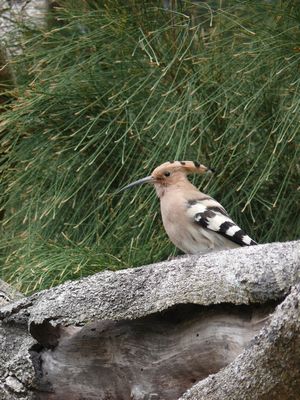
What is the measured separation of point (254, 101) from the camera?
261 centimetres

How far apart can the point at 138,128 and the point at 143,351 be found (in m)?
1.26

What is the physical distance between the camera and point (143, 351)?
1601 mm

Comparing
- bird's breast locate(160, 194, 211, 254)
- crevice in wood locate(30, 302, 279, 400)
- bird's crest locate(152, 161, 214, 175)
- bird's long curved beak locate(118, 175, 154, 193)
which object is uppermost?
crevice in wood locate(30, 302, 279, 400)

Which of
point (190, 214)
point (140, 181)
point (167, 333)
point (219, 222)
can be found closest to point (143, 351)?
point (167, 333)

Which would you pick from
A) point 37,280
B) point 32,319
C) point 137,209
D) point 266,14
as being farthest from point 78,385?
point 266,14

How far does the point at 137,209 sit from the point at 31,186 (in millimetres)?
364

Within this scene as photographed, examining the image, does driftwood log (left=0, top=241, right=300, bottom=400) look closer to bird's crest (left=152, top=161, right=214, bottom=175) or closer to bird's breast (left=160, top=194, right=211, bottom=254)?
bird's breast (left=160, top=194, right=211, bottom=254)

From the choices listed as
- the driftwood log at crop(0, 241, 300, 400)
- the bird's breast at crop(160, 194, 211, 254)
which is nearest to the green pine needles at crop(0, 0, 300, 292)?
the bird's breast at crop(160, 194, 211, 254)

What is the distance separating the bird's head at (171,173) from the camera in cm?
252

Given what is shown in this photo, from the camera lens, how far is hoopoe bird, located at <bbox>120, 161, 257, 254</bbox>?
236 centimetres

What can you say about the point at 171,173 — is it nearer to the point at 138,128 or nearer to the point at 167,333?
the point at 138,128

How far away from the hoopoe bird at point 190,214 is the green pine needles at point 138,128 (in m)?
0.07

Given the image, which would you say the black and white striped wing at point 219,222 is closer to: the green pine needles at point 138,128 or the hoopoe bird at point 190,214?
the hoopoe bird at point 190,214

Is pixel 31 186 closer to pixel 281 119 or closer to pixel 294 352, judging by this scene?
pixel 281 119
